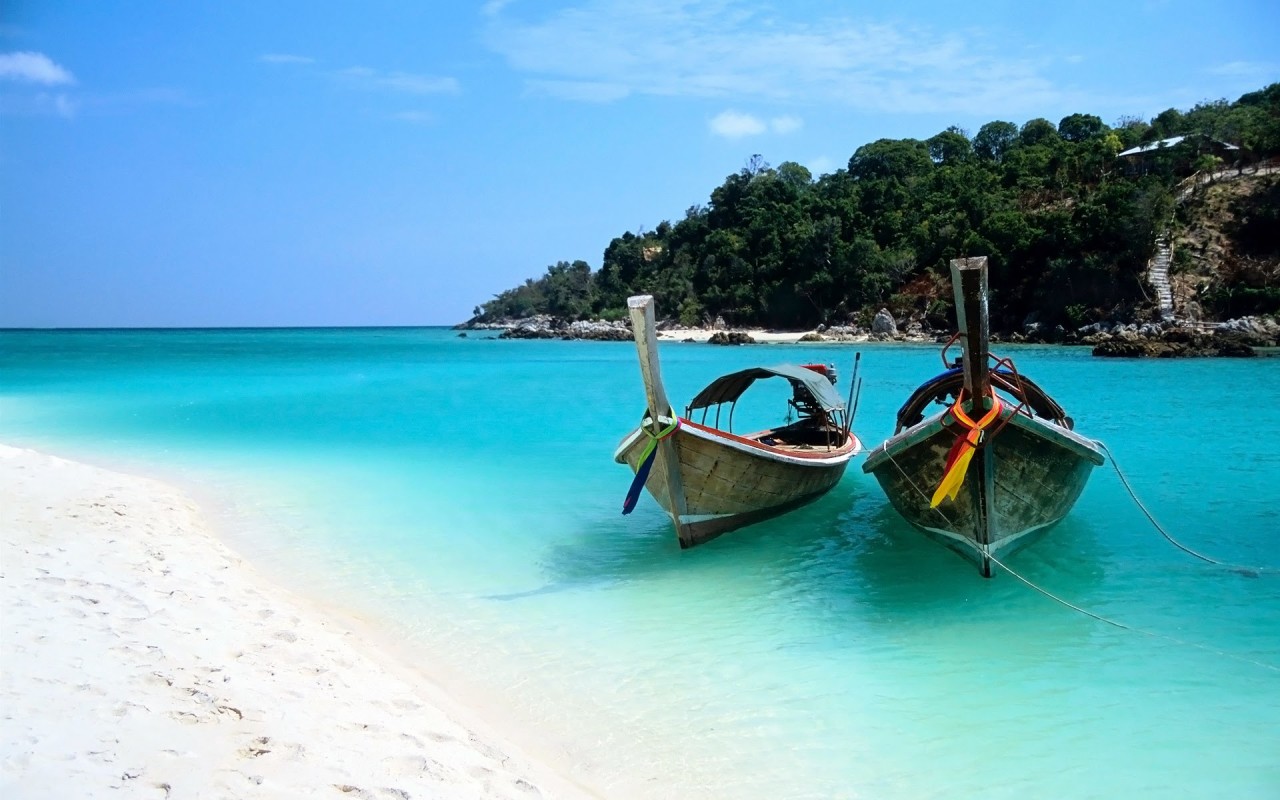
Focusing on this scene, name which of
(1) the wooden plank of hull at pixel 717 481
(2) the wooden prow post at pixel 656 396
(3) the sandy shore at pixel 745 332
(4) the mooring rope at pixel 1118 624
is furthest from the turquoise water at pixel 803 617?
(3) the sandy shore at pixel 745 332

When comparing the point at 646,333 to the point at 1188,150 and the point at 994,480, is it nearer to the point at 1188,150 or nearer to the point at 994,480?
the point at 994,480

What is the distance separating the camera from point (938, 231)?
197 ft

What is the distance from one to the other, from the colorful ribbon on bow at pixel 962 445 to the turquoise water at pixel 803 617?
1.13 meters

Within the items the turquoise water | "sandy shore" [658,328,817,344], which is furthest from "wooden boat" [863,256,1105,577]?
→ "sandy shore" [658,328,817,344]

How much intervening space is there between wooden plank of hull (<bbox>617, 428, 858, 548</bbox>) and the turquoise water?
292 mm

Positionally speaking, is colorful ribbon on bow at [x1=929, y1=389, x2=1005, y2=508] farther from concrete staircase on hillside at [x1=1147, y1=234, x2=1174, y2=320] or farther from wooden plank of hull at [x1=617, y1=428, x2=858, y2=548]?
concrete staircase on hillside at [x1=1147, y1=234, x2=1174, y2=320]

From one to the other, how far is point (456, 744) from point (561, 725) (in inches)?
37.3

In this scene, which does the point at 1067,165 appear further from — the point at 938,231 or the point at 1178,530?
the point at 1178,530

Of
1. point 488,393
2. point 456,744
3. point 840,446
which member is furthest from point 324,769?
point 488,393

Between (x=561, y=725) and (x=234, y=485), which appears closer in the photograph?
(x=561, y=725)

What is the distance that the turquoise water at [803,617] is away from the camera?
507cm

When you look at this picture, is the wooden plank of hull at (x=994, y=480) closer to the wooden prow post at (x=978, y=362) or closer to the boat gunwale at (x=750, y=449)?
the wooden prow post at (x=978, y=362)

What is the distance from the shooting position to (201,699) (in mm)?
4484

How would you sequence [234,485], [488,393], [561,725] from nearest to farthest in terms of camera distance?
[561,725] < [234,485] < [488,393]
